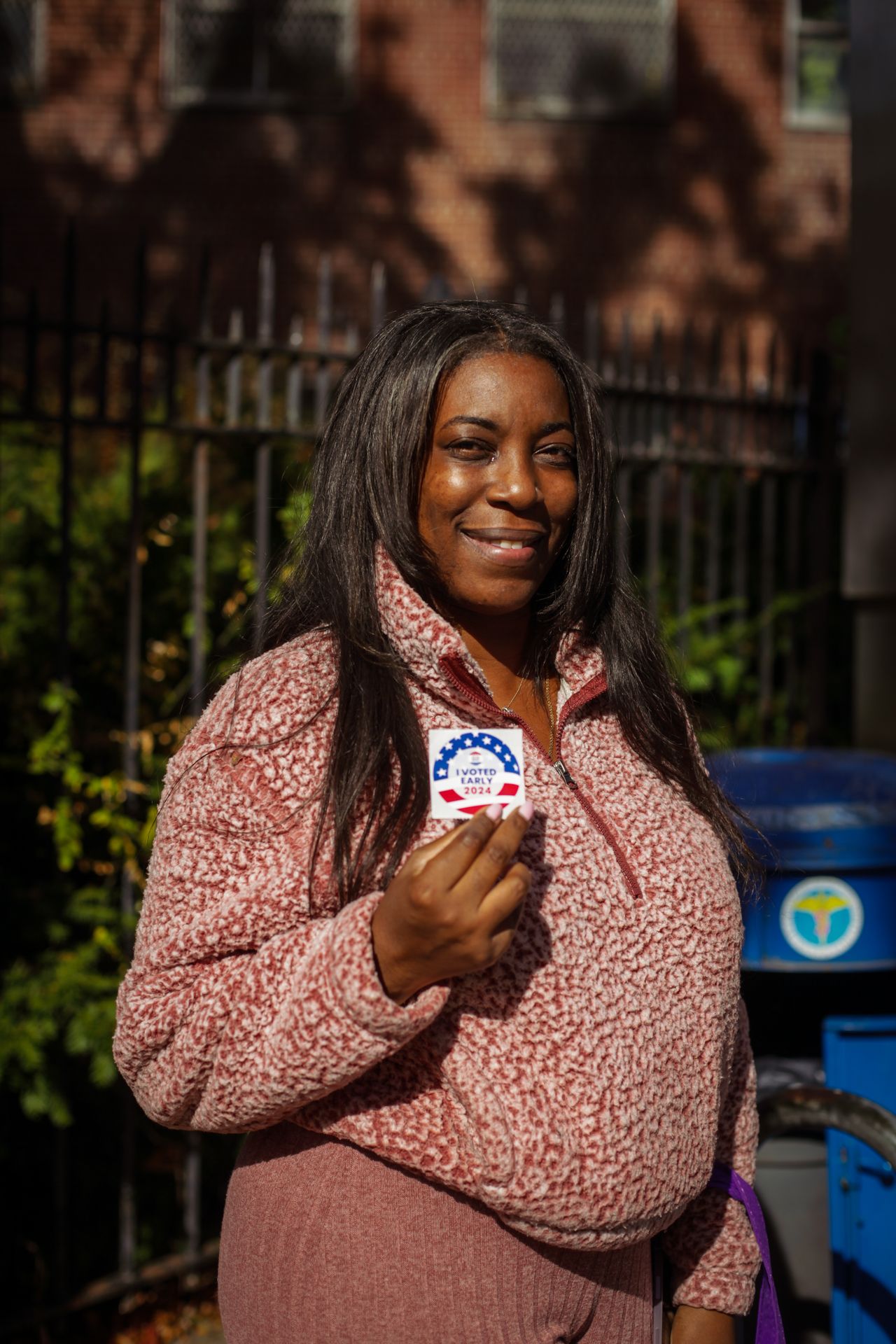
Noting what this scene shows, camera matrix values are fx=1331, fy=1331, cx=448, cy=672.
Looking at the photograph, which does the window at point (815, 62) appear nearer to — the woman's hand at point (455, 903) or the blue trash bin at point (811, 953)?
the blue trash bin at point (811, 953)

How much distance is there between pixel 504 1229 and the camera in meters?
1.54

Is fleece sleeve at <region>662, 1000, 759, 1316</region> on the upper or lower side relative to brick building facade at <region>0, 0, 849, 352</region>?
lower

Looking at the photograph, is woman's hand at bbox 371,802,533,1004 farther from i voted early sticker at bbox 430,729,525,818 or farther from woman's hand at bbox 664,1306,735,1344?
woman's hand at bbox 664,1306,735,1344

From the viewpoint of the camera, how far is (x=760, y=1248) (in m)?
1.88

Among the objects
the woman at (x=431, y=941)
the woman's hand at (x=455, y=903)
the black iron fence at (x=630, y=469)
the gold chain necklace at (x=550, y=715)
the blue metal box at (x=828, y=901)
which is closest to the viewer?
the woman's hand at (x=455, y=903)

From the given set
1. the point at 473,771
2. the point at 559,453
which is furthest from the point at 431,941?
the point at 559,453

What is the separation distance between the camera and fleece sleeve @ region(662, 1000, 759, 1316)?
1.83 meters

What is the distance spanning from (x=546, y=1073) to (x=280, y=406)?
19.9 ft

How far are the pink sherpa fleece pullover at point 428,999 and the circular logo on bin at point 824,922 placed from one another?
39.0 inches

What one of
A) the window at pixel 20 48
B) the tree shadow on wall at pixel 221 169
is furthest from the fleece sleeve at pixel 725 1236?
the window at pixel 20 48

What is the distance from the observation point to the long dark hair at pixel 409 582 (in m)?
1.54

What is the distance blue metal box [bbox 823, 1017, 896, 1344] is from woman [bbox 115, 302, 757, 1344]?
2.78ft

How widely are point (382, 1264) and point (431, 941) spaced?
44cm

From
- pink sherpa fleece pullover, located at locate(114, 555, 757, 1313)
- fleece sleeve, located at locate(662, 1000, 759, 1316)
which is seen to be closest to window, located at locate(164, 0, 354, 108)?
pink sherpa fleece pullover, located at locate(114, 555, 757, 1313)
